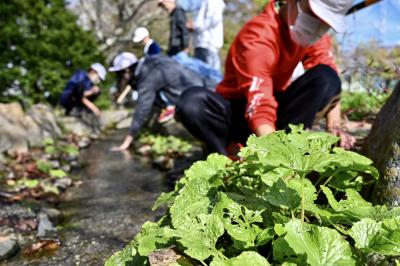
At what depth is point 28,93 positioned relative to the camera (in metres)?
8.06

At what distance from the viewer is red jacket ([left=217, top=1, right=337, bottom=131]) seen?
2020mm

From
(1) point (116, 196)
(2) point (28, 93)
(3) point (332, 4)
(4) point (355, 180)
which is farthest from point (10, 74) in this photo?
(4) point (355, 180)

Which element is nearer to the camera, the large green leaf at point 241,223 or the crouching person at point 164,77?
the large green leaf at point 241,223

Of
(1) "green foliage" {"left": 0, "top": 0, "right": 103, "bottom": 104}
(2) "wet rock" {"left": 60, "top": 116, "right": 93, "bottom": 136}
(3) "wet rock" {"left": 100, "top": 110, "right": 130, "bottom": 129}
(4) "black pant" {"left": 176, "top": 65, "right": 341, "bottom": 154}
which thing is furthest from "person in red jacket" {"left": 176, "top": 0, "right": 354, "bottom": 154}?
(3) "wet rock" {"left": 100, "top": 110, "right": 130, "bottom": 129}

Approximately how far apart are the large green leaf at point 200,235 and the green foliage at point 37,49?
658 centimetres

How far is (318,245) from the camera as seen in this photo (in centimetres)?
86

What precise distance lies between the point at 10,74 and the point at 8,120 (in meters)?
2.67

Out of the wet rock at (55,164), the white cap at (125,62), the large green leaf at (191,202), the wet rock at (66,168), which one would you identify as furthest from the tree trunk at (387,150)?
the white cap at (125,62)

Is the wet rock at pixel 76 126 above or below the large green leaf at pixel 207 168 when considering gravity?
below

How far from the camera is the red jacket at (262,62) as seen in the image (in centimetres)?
202

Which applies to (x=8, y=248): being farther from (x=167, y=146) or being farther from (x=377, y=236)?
(x=167, y=146)

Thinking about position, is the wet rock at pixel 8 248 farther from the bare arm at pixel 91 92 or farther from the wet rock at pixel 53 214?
the bare arm at pixel 91 92

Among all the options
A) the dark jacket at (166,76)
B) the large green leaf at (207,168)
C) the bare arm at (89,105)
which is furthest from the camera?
the bare arm at (89,105)

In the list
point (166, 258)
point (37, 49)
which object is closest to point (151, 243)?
point (166, 258)
